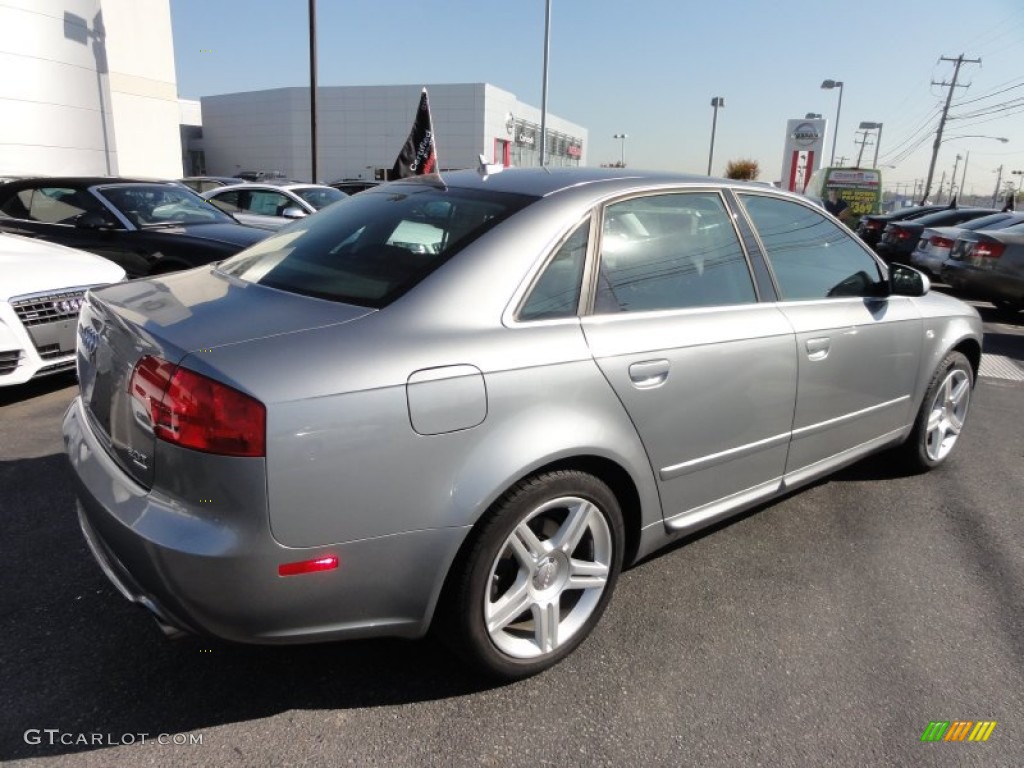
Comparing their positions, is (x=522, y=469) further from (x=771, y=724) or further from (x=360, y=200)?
(x=360, y=200)

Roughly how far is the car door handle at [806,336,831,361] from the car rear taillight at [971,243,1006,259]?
855cm

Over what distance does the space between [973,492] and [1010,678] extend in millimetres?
1859

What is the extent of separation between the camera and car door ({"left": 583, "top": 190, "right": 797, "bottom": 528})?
2.42m

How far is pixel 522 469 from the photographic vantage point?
205cm

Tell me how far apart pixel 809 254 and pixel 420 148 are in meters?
8.22

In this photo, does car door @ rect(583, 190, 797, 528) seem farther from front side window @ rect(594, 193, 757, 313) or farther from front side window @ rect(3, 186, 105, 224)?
front side window @ rect(3, 186, 105, 224)

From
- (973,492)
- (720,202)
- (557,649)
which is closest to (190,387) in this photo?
(557,649)

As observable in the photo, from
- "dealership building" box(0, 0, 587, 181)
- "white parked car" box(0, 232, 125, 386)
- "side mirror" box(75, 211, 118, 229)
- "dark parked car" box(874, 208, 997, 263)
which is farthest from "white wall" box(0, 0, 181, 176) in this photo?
"dark parked car" box(874, 208, 997, 263)

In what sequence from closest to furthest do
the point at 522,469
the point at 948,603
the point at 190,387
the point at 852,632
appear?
1. the point at 190,387
2. the point at 522,469
3. the point at 852,632
4. the point at 948,603

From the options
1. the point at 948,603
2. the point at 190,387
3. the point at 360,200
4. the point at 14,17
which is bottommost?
the point at 948,603

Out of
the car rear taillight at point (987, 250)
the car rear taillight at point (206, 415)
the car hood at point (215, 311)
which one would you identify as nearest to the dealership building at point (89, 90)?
the car hood at point (215, 311)

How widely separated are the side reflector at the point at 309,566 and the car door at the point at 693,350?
3.31 feet

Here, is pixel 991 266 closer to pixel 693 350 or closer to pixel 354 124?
pixel 693 350

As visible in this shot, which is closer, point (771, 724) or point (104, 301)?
point (771, 724)
